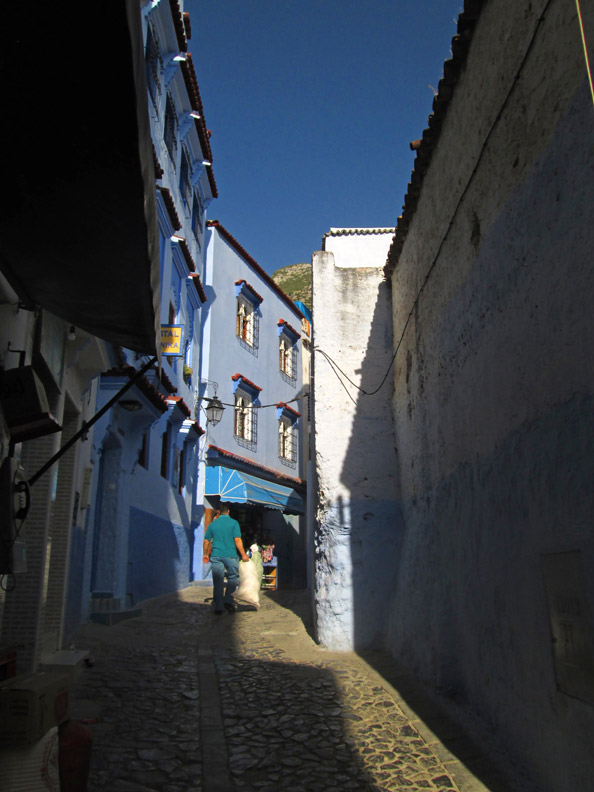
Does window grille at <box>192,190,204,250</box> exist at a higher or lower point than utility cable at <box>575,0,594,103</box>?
higher

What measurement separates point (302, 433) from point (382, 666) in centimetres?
1827

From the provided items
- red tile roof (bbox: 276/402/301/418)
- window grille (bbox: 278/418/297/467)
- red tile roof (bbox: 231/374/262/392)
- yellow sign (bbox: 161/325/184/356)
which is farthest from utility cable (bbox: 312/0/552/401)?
window grille (bbox: 278/418/297/467)

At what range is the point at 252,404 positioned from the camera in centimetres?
2073

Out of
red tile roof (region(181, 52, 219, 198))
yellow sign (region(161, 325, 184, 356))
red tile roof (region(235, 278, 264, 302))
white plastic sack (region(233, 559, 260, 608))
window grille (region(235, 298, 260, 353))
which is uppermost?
red tile roof (region(181, 52, 219, 198))

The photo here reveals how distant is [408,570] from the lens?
6.79 meters

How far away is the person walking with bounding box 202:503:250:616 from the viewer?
31.5ft

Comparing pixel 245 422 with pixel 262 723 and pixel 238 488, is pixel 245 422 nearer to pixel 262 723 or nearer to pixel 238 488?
pixel 238 488

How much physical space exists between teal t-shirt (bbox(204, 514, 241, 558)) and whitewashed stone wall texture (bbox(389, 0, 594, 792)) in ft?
12.4

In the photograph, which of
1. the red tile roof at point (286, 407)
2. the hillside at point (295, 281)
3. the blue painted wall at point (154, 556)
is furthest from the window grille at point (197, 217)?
the hillside at point (295, 281)

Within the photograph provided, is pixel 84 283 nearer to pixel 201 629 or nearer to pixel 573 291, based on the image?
pixel 573 291

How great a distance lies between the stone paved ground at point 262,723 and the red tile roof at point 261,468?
9.86 metres

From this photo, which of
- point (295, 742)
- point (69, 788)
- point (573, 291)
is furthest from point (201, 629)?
point (573, 291)

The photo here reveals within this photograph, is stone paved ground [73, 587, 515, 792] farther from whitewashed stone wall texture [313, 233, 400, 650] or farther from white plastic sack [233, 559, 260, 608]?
white plastic sack [233, 559, 260, 608]

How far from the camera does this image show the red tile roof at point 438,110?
505 cm
